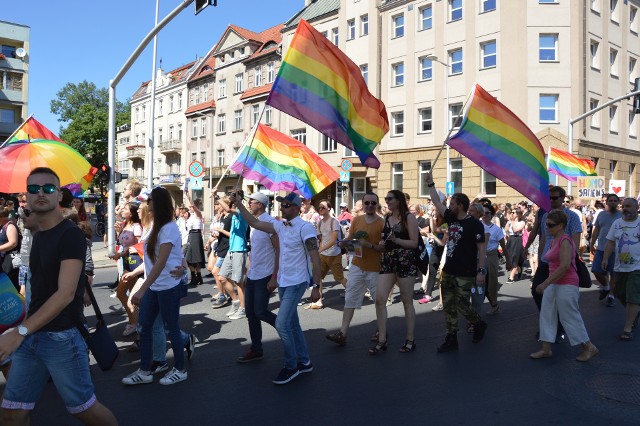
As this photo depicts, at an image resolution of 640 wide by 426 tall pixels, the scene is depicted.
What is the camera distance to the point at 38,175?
10.7 ft

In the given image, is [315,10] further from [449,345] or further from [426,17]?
[449,345]

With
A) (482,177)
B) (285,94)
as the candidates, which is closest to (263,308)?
(285,94)

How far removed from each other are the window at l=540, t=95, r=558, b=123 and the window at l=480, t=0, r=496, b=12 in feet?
17.7

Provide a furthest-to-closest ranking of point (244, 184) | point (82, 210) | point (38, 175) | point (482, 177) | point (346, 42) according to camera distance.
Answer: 1. point (244, 184)
2. point (346, 42)
3. point (482, 177)
4. point (82, 210)
5. point (38, 175)

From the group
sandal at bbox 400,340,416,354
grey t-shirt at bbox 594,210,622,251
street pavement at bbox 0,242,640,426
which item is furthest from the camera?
grey t-shirt at bbox 594,210,622,251

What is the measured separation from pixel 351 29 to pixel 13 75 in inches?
1266

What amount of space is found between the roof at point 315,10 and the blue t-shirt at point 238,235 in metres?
32.8

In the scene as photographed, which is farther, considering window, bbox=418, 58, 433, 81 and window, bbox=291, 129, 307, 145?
window, bbox=291, 129, 307, 145

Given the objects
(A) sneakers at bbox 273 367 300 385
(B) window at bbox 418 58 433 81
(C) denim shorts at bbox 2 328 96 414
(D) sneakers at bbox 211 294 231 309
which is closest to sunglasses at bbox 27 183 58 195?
(C) denim shorts at bbox 2 328 96 414

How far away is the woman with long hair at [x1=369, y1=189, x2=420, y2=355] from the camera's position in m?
6.47

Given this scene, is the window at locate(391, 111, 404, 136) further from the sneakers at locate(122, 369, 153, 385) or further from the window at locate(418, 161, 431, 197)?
the sneakers at locate(122, 369, 153, 385)

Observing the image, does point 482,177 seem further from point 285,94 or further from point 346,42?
point 285,94

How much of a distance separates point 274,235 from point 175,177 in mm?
54050

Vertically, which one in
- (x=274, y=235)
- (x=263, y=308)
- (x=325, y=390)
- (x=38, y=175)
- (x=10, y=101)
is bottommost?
(x=325, y=390)
